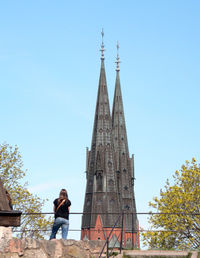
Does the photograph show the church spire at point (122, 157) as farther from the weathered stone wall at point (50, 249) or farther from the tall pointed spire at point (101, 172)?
the weathered stone wall at point (50, 249)

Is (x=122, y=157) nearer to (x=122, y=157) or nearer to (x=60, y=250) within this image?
(x=122, y=157)

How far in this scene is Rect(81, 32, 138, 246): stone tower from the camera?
342 ft

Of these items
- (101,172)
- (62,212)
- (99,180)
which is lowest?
(62,212)

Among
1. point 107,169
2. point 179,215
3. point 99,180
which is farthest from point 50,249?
point 99,180

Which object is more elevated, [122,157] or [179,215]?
[122,157]

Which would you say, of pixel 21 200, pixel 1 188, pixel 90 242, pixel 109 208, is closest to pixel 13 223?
pixel 1 188

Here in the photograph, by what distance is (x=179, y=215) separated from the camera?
36.4 m

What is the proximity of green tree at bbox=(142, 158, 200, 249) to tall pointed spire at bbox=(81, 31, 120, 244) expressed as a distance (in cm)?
6460

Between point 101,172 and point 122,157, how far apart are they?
5979 millimetres

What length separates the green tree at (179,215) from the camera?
3547 centimetres

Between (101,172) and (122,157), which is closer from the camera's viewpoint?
(101,172)

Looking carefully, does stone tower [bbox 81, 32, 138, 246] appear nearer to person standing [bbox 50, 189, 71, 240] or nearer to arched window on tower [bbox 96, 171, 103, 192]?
arched window on tower [bbox 96, 171, 103, 192]

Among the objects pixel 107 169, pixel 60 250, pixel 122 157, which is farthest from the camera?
pixel 122 157

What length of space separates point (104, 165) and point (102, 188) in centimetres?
503
